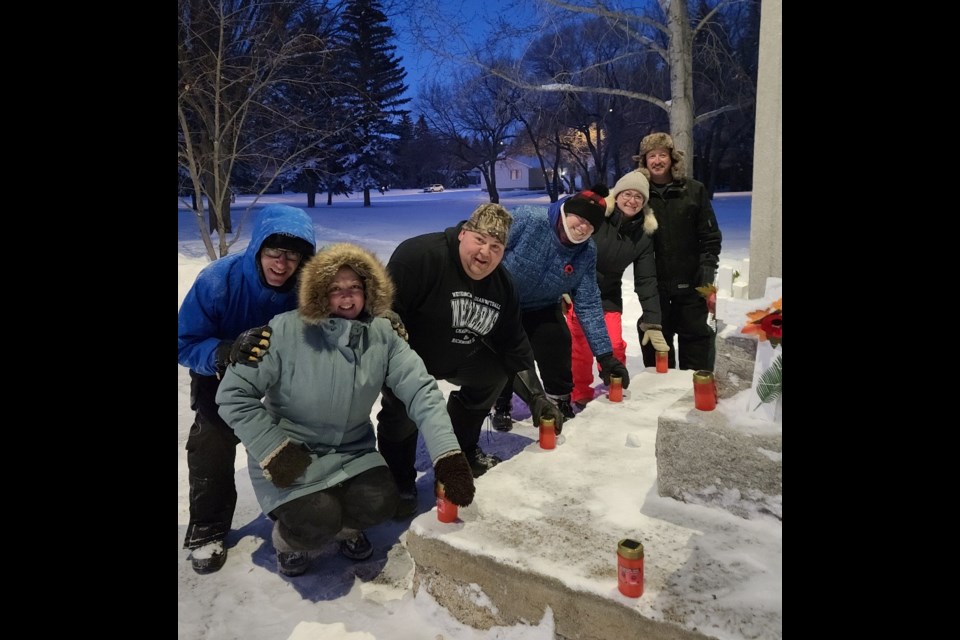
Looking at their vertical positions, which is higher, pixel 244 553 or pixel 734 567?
pixel 734 567

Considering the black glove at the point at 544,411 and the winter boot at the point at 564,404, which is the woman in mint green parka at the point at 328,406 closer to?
the black glove at the point at 544,411

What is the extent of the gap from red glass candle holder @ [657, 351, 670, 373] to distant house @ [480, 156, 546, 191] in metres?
1.36

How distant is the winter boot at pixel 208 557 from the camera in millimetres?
2377

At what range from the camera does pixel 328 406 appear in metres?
2.24

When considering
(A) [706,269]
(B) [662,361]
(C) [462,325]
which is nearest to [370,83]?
(C) [462,325]

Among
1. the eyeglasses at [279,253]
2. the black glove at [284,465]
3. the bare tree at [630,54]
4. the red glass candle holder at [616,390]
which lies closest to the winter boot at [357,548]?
the black glove at [284,465]

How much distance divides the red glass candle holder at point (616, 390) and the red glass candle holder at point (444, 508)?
1.52 m

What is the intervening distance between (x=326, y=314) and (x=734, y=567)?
147 centimetres

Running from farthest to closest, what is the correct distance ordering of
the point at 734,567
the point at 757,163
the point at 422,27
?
the point at 422,27
the point at 757,163
the point at 734,567

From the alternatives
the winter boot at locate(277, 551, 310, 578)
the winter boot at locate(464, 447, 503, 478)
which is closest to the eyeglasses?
the winter boot at locate(277, 551, 310, 578)

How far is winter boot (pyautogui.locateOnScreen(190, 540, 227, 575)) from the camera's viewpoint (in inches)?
93.6
